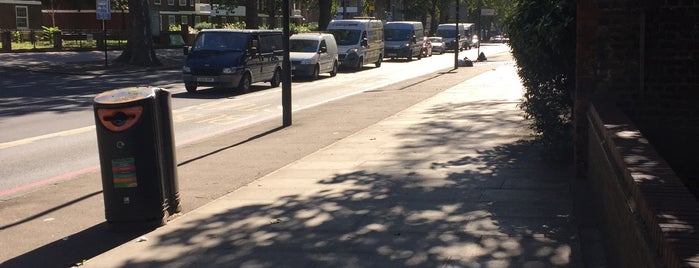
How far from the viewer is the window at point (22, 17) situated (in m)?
57.3

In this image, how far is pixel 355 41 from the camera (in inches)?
1421

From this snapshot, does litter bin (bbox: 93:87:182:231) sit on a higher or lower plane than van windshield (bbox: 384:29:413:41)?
lower

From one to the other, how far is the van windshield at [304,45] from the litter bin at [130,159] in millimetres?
23394

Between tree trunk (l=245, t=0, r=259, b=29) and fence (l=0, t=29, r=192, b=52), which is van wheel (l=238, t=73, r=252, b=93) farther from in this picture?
fence (l=0, t=29, r=192, b=52)

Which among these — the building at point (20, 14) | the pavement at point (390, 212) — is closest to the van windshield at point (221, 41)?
the pavement at point (390, 212)

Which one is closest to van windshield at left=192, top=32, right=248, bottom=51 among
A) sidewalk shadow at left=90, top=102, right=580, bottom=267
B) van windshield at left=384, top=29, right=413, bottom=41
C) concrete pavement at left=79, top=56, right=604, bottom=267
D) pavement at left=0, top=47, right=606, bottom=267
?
pavement at left=0, top=47, right=606, bottom=267

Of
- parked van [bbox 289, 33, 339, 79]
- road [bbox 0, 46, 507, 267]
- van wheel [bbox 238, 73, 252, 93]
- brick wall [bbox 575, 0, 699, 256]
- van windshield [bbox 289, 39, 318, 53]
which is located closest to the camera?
road [bbox 0, 46, 507, 267]

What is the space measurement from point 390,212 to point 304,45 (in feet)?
78.1

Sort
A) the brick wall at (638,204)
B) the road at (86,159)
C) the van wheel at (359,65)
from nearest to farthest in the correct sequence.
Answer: the brick wall at (638,204) < the road at (86,159) < the van wheel at (359,65)

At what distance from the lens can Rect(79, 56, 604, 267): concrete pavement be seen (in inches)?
223

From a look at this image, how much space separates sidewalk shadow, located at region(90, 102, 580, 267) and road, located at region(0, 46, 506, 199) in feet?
11.4

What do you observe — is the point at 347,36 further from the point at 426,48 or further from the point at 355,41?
the point at 426,48

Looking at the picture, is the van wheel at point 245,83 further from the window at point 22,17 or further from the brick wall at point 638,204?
the window at point 22,17

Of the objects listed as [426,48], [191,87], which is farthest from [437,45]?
[191,87]
